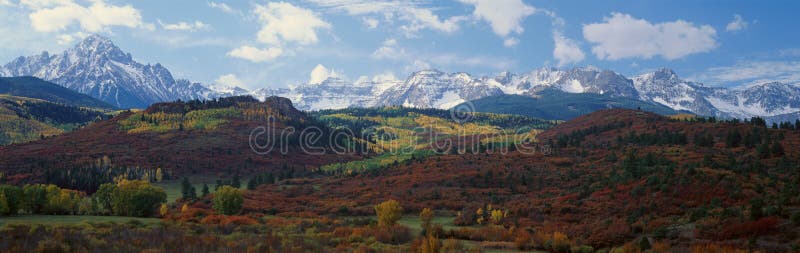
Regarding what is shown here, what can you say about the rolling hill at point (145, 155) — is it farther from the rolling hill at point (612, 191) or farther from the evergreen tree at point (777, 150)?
the evergreen tree at point (777, 150)

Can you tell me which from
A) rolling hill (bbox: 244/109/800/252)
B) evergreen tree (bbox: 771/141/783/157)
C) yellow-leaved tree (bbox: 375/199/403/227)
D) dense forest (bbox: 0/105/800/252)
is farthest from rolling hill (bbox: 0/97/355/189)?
evergreen tree (bbox: 771/141/783/157)

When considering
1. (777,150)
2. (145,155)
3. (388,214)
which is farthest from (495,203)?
(145,155)

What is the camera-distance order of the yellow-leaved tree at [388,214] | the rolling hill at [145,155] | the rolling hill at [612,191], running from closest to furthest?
the rolling hill at [612,191] → the yellow-leaved tree at [388,214] → the rolling hill at [145,155]

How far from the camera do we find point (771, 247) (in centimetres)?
2667

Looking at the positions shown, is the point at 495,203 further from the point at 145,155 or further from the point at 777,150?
the point at 145,155

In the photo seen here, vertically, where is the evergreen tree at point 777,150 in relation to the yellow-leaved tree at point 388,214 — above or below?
above

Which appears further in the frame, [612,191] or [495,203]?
[495,203]

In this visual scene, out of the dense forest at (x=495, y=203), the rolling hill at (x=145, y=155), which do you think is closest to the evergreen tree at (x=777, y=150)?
the dense forest at (x=495, y=203)

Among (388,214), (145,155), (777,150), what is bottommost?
(145,155)

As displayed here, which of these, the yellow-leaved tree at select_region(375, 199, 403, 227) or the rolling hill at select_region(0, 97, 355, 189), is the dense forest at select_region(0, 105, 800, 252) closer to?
the yellow-leaved tree at select_region(375, 199, 403, 227)

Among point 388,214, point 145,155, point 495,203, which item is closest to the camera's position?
point 388,214

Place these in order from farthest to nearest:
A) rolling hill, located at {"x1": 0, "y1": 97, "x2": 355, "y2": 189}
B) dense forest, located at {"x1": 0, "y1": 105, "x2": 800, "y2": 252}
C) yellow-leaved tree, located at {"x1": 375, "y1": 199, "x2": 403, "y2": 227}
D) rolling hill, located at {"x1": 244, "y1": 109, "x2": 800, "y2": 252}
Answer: rolling hill, located at {"x1": 0, "y1": 97, "x2": 355, "y2": 189}, yellow-leaved tree, located at {"x1": 375, "y1": 199, "x2": 403, "y2": 227}, rolling hill, located at {"x1": 244, "y1": 109, "x2": 800, "y2": 252}, dense forest, located at {"x1": 0, "y1": 105, "x2": 800, "y2": 252}

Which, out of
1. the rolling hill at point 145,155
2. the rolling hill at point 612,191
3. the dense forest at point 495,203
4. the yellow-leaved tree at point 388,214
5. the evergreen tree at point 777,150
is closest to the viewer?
the dense forest at point 495,203

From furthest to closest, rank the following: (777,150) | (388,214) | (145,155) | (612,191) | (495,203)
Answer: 1. (145,155)
2. (495,203)
3. (777,150)
4. (612,191)
5. (388,214)
